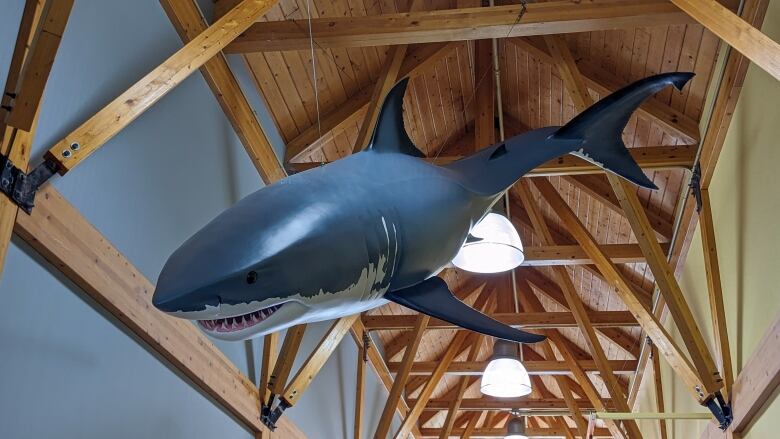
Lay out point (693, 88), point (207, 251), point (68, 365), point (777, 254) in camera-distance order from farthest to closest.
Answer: point (693, 88) → point (777, 254) → point (68, 365) → point (207, 251)

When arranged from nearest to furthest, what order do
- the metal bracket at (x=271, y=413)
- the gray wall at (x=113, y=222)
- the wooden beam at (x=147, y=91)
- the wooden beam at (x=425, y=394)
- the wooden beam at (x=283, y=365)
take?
the gray wall at (x=113, y=222), the wooden beam at (x=147, y=91), the metal bracket at (x=271, y=413), the wooden beam at (x=283, y=365), the wooden beam at (x=425, y=394)

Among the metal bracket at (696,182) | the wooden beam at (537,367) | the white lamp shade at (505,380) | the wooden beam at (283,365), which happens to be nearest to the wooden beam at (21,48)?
the wooden beam at (283,365)

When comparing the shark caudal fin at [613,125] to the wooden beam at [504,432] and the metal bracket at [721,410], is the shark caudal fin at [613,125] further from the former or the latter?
the wooden beam at [504,432]

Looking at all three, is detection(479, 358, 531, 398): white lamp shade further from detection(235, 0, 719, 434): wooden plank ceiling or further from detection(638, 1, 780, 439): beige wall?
detection(235, 0, 719, 434): wooden plank ceiling

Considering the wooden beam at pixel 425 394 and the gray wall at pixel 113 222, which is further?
the wooden beam at pixel 425 394

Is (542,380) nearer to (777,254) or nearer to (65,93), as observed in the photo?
(777,254)

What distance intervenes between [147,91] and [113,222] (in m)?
0.69

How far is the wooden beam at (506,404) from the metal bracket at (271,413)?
21.5 ft

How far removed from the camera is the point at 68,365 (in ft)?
11.2

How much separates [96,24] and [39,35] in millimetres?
1237

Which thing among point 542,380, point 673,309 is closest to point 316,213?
point 673,309

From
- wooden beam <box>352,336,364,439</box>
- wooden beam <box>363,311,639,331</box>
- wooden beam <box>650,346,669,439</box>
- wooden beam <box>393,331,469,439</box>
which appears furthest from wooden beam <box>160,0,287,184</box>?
wooden beam <box>650,346,669,439</box>

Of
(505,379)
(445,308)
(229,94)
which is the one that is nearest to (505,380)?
(505,379)

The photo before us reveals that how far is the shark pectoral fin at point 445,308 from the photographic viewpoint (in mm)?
1658
